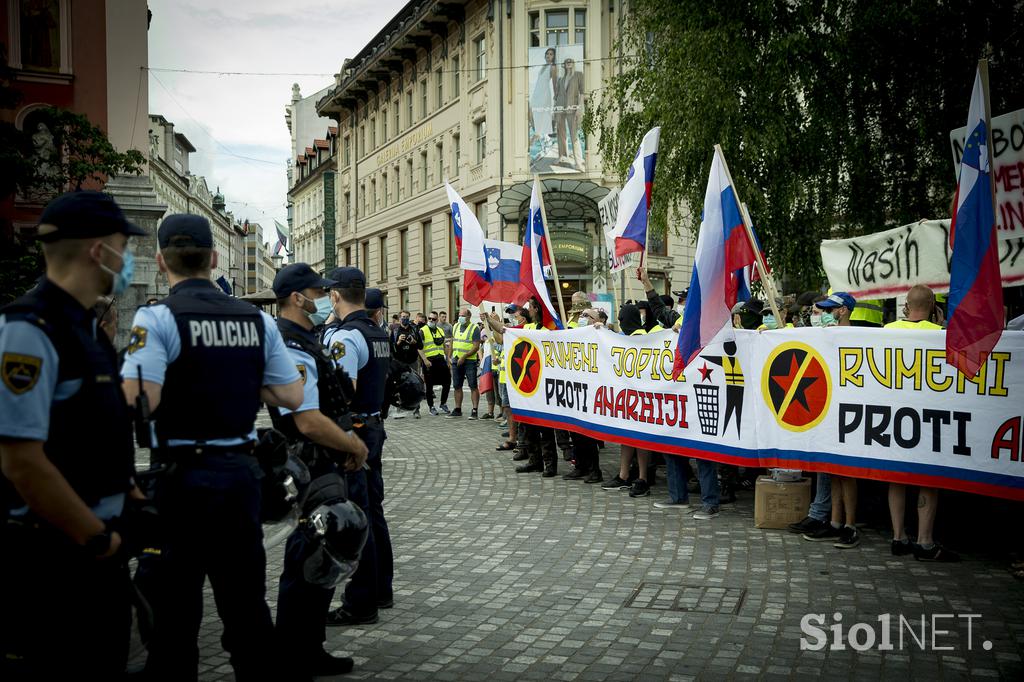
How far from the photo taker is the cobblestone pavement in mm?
4547

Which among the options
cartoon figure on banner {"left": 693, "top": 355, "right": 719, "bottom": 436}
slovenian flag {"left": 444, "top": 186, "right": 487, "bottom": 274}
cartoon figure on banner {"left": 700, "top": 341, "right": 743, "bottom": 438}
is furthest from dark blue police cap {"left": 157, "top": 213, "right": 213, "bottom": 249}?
slovenian flag {"left": 444, "top": 186, "right": 487, "bottom": 274}

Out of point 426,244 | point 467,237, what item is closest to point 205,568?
point 467,237

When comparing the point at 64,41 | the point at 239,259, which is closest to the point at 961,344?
the point at 64,41

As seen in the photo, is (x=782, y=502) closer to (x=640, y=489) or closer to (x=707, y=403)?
(x=707, y=403)

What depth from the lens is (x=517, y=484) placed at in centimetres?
1026

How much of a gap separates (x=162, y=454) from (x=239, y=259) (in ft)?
546

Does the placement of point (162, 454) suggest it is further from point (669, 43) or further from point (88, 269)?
point (669, 43)

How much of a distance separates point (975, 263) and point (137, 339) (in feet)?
17.7

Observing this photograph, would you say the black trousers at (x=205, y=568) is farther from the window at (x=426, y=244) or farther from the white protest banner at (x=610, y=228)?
the window at (x=426, y=244)

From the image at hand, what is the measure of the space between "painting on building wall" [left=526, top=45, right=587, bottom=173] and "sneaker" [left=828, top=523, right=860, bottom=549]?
25656 millimetres

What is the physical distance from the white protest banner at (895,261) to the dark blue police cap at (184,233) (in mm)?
7804

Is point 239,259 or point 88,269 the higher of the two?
point 239,259

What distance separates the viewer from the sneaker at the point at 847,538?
7.00 m

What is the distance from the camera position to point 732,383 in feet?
26.8
